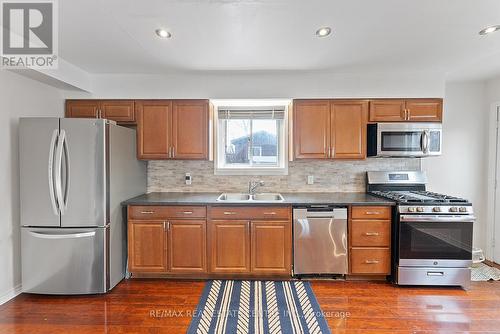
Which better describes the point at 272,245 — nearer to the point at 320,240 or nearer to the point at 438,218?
the point at 320,240

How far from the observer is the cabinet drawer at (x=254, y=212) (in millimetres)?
3000

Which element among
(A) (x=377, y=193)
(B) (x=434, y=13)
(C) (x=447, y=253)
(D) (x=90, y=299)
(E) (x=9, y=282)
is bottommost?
(D) (x=90, y=299)

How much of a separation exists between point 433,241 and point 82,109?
442cm

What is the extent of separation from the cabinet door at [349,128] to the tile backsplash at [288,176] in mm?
345

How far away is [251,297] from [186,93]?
2528mm

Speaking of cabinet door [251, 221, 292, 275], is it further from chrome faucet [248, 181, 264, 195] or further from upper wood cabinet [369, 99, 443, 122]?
upper wood cabinet [369, 99, 443, 122]

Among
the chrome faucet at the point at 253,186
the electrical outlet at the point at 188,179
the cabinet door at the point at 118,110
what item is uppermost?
the cabinet door at the point at 118,110

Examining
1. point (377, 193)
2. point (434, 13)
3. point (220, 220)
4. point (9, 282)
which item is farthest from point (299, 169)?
point (9, 282)

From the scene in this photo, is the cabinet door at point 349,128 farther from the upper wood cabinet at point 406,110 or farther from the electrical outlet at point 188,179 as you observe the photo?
the electrical outlet at point 188,179

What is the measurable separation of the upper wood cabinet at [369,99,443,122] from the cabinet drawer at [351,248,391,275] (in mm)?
1587

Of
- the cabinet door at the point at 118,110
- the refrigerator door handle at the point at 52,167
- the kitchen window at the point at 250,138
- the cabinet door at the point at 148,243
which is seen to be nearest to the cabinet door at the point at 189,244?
the cabinet door at the point at 148,243

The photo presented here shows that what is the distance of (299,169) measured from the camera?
3705 mm

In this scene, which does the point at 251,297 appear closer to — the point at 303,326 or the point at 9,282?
the point at 303,326

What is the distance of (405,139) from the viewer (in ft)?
10.7
